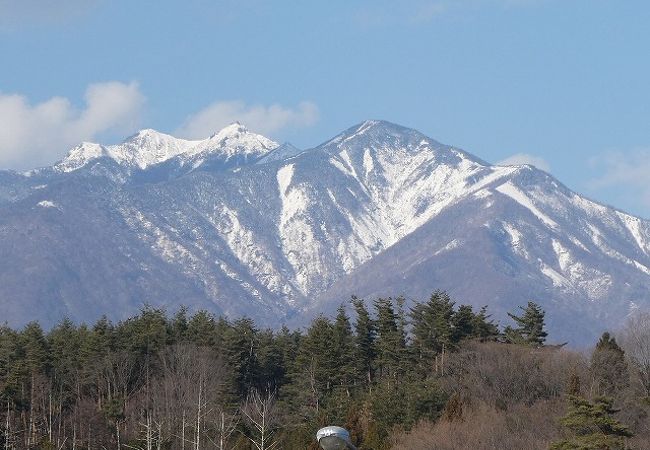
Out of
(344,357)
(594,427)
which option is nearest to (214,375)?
(344,357)

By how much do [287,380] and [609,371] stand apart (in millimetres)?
27518

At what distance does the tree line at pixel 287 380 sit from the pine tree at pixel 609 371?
0.08m

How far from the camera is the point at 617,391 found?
77.6 metres

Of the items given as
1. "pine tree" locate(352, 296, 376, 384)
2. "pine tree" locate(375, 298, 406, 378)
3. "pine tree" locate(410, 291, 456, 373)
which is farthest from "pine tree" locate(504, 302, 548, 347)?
"pine tree" locate(352, 296, 376, 384)

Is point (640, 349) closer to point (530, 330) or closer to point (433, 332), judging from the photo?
point (530, 330)

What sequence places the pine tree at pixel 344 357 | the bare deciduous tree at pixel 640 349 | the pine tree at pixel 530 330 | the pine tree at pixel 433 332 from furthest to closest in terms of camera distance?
the pine tree at pixel 530 330, the pine tree at pixel 344 357, the pine tree at pixel 433 332, the bare deciduous tree at pixel 640 349

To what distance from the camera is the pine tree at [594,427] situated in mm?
53562

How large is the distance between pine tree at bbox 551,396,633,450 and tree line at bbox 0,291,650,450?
485 inches

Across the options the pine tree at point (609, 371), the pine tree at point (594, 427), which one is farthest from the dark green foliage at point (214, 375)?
the pine tree at point (594, 427)

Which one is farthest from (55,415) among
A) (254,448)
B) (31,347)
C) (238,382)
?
(254,448)

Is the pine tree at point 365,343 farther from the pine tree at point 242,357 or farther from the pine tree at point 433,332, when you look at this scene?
the pine tree at point 242,357

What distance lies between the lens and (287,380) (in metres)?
101

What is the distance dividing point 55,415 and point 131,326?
10.6 m

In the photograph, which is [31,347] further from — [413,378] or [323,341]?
[413,378]
